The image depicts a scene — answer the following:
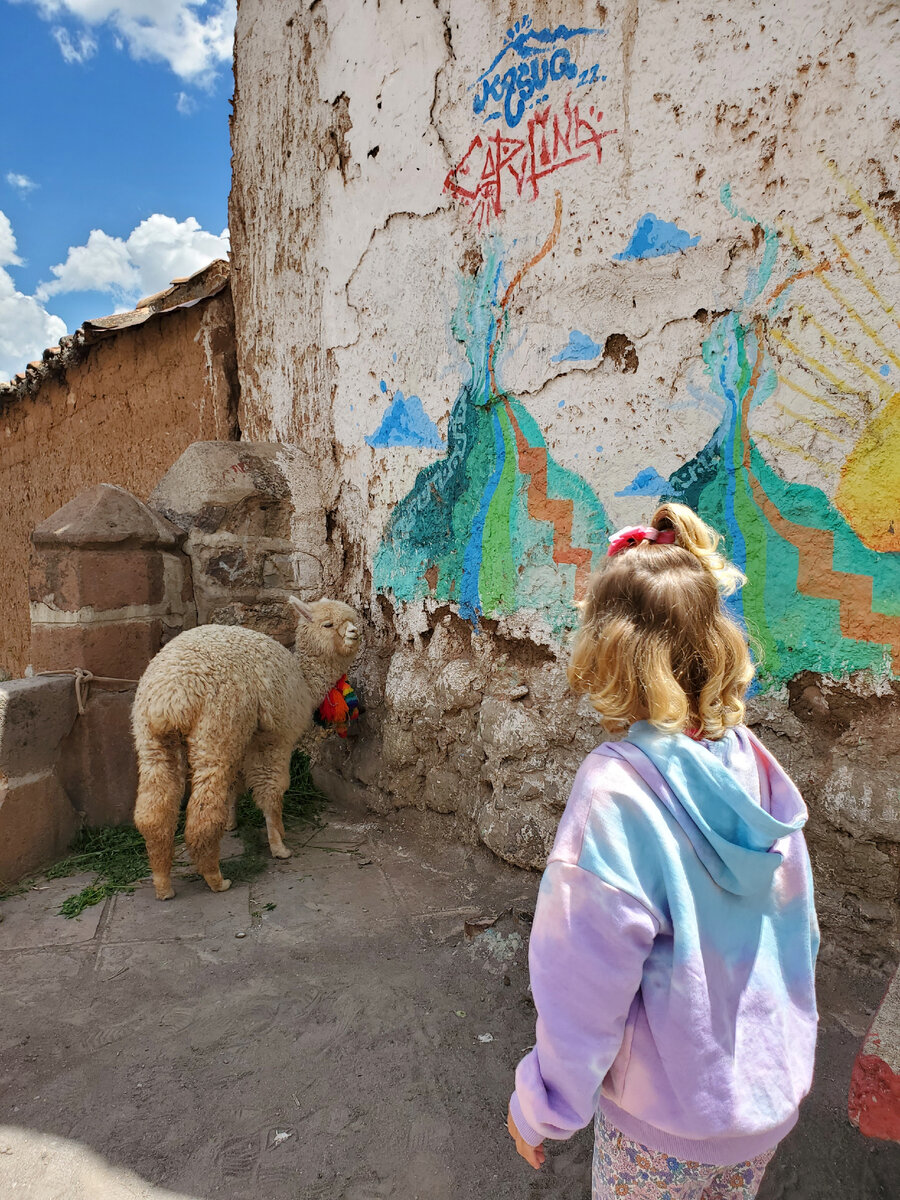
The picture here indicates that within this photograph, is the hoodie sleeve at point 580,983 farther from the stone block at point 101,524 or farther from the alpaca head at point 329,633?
the stone block at point 101,524

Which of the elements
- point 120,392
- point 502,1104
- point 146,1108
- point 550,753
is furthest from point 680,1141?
point 120,392

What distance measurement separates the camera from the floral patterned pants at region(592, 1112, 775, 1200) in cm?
110

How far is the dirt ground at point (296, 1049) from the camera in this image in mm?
1677

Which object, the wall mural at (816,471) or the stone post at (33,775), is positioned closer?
the wall mural at (816,471)

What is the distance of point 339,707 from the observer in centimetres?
354

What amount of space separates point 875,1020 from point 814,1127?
1.47 ft

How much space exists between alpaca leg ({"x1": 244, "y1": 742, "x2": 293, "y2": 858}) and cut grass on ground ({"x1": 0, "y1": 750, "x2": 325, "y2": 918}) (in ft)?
0.29

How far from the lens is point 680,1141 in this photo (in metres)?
1.06

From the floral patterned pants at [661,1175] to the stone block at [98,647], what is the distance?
2.99 meters

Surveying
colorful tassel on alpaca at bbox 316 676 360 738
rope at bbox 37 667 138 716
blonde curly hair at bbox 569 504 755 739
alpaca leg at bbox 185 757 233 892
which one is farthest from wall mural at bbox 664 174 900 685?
rope at bbox 37 667 138 716


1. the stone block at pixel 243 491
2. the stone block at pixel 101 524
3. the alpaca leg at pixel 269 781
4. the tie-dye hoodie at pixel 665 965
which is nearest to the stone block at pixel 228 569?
the stone block at pixel 243 491

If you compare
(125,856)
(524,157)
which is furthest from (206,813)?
(524,157)

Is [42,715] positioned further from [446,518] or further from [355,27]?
[355,27]

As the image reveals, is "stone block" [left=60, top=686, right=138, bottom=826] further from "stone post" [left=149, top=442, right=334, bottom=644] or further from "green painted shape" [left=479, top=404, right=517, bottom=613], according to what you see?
"green painted shape" [left=479, top=404, right=517, bottom=613]
